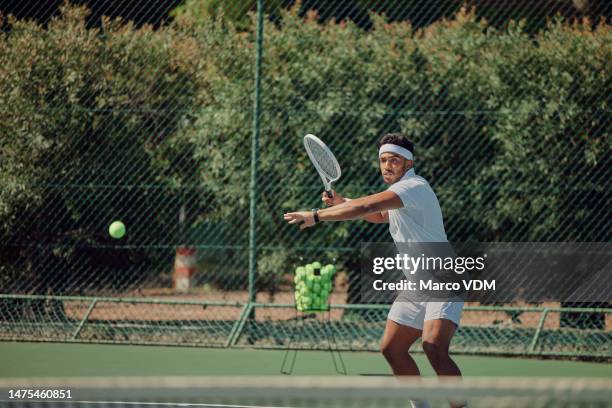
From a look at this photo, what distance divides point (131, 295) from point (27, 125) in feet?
6.05

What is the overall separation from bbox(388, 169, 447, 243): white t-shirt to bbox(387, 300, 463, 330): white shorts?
1.05 feet

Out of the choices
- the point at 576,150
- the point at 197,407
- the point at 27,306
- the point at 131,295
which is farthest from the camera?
the point at 131,295

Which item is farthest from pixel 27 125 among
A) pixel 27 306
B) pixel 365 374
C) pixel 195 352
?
pixel 365 374

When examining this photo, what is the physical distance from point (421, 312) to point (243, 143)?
151 inches

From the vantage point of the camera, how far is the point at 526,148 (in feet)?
25.8

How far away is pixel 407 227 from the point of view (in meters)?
4.80

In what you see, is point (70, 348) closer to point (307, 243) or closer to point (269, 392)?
point (307, 243)

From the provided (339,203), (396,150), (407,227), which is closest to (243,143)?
(339,203)

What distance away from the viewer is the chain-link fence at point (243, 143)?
792cm

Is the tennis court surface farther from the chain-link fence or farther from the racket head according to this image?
the racket head

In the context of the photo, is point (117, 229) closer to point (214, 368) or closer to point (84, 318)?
point (84, 318)

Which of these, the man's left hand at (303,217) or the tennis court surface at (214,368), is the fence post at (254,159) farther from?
the man's left hand at (303,217)

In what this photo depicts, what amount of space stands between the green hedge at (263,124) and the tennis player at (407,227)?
3076 millimetres

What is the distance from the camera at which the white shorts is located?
4.65m
